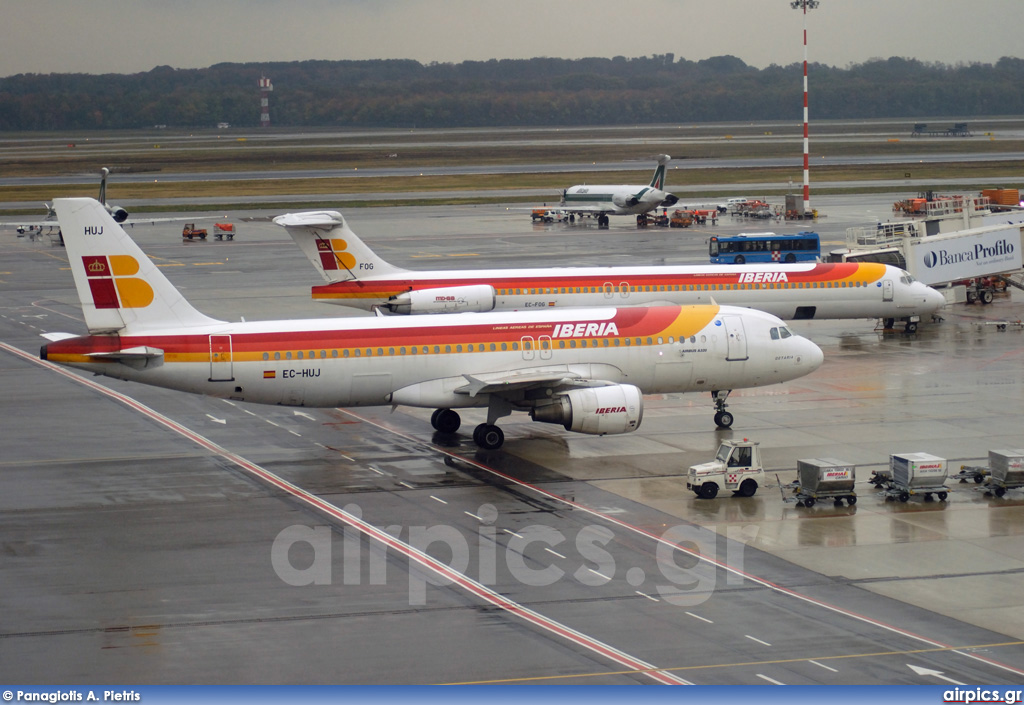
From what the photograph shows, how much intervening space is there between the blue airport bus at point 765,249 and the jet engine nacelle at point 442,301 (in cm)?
3176

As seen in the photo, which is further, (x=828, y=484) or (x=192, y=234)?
(x=192, y=234)

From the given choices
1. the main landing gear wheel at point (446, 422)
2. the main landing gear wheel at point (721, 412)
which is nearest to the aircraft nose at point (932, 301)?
the main landing gear wheel at point (721, 412)

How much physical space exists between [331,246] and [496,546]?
32.5 meters

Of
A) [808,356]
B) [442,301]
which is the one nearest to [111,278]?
[442,301]

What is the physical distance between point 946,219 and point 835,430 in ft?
130

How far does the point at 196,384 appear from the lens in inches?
1654

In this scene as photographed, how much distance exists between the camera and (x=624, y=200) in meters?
129

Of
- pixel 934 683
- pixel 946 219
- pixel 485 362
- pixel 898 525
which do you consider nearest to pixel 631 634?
pixel 934 683

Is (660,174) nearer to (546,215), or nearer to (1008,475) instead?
(546,215)

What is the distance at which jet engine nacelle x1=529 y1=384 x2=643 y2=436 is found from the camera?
41.3 metres

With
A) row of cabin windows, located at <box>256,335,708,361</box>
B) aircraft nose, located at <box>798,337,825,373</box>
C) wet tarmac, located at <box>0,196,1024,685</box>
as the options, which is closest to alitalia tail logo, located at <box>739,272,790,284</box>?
wet tarmac, located at <box>0,196,1024,685</box>

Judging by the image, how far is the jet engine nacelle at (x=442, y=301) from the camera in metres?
61.4

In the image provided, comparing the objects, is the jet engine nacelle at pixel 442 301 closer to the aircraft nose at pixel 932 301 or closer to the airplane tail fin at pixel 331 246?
the airplane tail fin at pixel 331 246

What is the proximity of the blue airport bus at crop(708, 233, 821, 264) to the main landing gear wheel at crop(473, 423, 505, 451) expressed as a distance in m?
48.2
